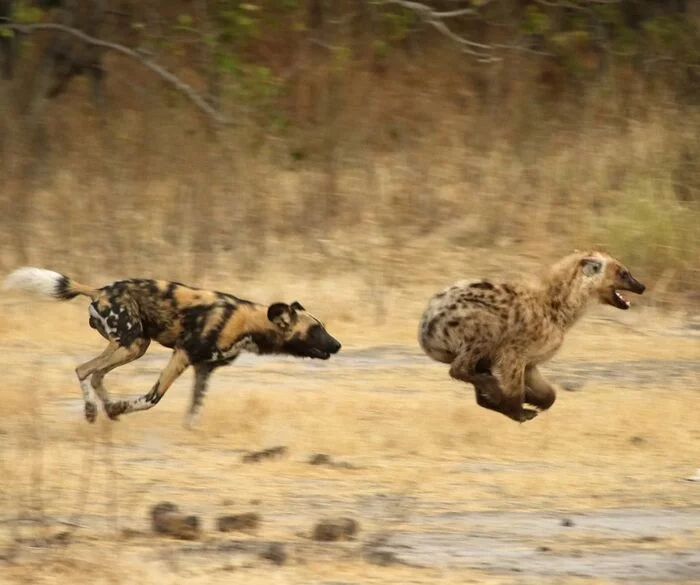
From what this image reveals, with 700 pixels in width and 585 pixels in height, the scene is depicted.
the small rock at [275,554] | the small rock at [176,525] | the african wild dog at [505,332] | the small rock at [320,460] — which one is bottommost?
the small rock at [320,460]

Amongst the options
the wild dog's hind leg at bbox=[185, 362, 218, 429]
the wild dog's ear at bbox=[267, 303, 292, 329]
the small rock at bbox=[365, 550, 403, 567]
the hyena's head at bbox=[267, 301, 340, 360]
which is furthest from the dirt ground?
the wild dog's ear at bbox=[267, 303, 292, 329]

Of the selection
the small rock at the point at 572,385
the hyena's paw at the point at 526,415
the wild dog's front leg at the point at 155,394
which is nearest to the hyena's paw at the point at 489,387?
the hyena's paw at the point at 526,415

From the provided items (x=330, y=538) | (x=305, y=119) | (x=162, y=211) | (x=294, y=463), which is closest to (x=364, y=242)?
(x=162, y=211)

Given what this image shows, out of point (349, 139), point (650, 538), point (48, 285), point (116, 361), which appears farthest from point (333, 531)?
point (349, 139)

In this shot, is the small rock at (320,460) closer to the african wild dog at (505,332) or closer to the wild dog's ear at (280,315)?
the african wild dog at (505,332)

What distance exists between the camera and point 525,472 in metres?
9.66

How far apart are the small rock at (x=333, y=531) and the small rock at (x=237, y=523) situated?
0.30 m

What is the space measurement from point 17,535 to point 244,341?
3.78 m

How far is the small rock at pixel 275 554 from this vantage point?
720 cm

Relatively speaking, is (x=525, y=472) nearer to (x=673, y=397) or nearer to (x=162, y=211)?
(x=673, y=397)

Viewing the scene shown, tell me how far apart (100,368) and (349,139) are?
29.7ft

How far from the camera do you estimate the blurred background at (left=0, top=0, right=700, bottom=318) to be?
1717 centimetres

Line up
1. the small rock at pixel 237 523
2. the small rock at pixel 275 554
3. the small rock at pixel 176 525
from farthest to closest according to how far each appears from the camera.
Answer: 1. the small rock at pixel 237 523
2. the small rock at pixel 176 525
3. the small rock at pixel 275 554

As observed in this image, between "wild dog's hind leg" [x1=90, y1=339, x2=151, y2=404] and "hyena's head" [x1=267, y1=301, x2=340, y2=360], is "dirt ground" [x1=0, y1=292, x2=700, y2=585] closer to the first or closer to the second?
"wild dog's hind leg" [x1=90, y1=339, x2=151, y2=404]
